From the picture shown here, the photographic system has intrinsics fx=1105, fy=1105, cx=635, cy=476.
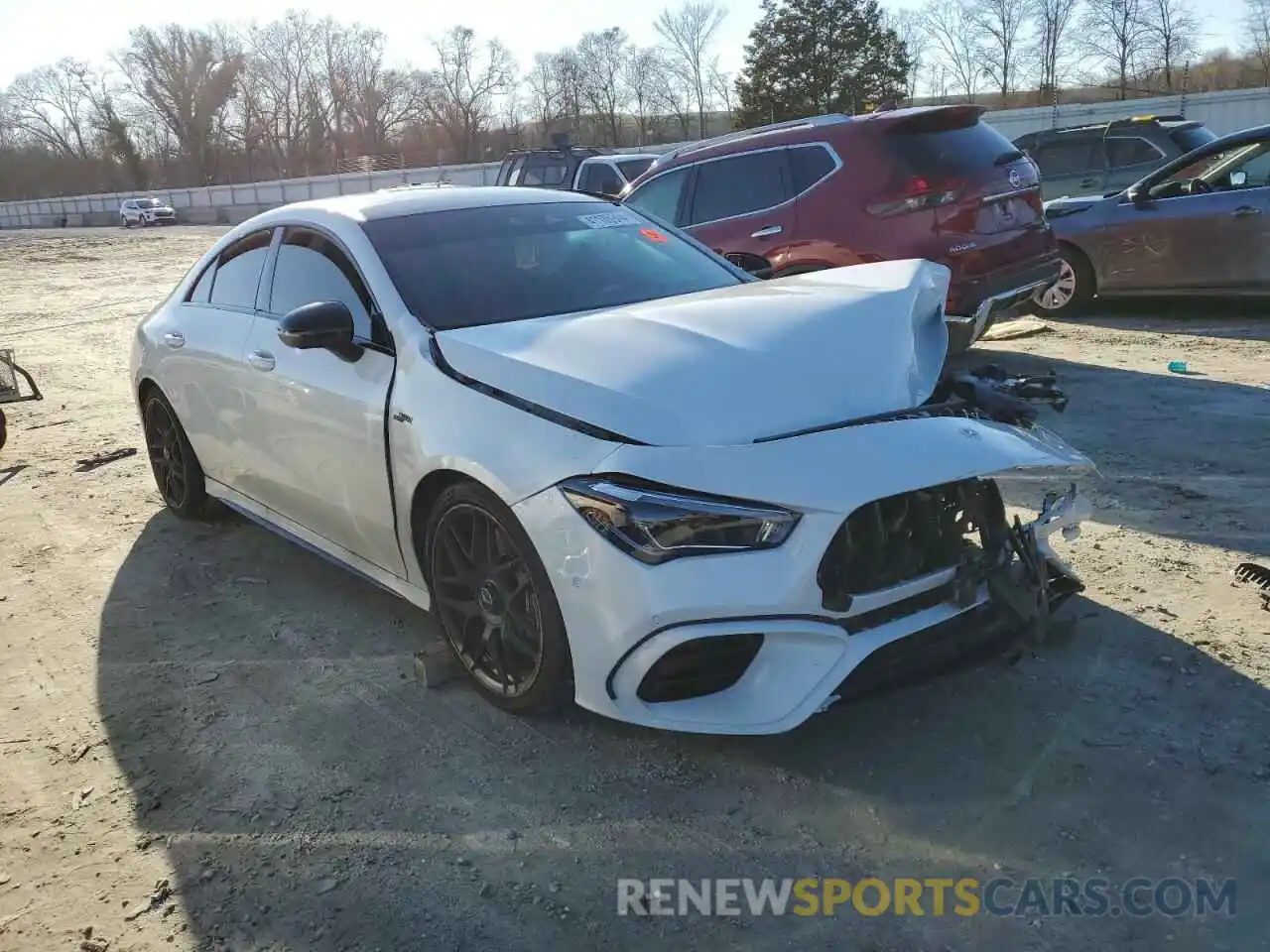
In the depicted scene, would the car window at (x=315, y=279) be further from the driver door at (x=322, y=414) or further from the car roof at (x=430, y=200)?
the car roof at (x=430, y=200)

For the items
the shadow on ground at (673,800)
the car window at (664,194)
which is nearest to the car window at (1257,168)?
the car window at (664,194)

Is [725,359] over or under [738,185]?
under

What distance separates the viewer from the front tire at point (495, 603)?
308 cm

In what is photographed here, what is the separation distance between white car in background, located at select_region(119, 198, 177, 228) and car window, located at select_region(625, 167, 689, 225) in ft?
159

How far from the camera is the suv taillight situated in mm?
7094

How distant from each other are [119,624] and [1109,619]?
376cm

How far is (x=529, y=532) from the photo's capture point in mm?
3000

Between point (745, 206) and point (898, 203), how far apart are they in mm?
1222

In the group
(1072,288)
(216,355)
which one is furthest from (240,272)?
(1072,288)

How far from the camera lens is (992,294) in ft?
23.5

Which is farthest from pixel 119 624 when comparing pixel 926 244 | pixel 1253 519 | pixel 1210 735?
pixel 926 244

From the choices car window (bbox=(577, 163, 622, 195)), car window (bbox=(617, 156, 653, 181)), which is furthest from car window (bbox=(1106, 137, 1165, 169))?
car window (bbox=(577, 163, 622, 195))

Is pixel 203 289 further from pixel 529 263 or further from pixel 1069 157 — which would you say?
pixel 1069 157

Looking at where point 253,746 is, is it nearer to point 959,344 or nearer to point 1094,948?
point 1094,948
